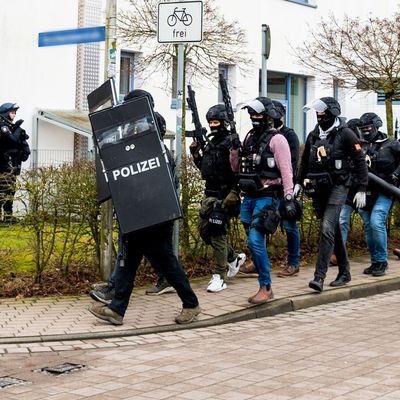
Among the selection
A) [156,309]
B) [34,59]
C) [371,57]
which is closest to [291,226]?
[156,309]

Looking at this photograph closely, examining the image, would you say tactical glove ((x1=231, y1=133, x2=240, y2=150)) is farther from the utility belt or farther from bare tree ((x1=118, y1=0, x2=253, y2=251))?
bare tree ((x1=118, y1=0, x2=253, y2=251))

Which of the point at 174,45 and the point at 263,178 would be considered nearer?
the point at 263,178

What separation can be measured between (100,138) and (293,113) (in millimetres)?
19324

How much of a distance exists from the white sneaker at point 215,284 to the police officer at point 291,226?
113 cm

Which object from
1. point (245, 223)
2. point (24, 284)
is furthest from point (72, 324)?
point (245, 223)

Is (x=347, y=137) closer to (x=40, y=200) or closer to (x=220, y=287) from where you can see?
(x=220, y=287)

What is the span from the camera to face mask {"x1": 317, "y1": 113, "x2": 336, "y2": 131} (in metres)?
9.52

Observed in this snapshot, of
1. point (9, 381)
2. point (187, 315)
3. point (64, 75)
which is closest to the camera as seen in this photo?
point (9, 381)

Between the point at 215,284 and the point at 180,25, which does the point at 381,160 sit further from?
the point at 180,25

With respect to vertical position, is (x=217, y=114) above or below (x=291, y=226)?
above

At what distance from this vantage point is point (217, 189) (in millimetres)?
9500

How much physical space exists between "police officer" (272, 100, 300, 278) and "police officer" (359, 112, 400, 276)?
0.97 metres

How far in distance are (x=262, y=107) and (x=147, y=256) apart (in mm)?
2042

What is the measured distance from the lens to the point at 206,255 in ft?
34.7
